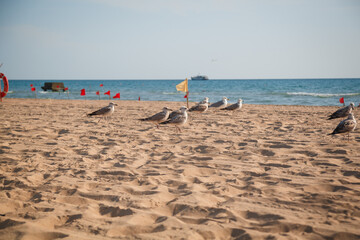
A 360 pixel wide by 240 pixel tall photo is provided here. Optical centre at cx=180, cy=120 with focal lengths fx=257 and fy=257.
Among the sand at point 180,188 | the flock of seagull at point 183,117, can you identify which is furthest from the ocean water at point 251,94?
the sand at point 180,188

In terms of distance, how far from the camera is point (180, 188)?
3805 millimetres

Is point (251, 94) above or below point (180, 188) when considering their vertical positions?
above

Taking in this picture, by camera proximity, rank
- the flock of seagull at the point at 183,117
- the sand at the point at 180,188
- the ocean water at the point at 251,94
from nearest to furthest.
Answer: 1. the sand at the point at 180,188
2. the flock of seagull at the point at 183,117
3. the ocean water at the point at 251,94

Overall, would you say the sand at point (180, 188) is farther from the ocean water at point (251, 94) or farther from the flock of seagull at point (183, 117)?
the ocean water at point (251, 94)

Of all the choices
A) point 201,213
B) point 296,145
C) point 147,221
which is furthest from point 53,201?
point 296,145

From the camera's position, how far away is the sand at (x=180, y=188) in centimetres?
274

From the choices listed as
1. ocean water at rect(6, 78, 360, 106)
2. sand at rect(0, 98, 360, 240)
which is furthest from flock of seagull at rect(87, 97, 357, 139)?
ocean water at rect(6, 78, 360, 106)

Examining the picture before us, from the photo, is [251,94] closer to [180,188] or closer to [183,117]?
[183,117]

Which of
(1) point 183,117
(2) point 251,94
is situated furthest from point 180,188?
(2) point 251,94

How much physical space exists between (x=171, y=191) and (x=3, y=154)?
3992 millimetres

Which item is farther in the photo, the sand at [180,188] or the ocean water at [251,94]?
the ocean water at [251,94]

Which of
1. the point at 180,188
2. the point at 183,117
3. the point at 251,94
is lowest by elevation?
the point at 180,188

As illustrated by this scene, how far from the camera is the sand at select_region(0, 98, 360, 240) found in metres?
2.74

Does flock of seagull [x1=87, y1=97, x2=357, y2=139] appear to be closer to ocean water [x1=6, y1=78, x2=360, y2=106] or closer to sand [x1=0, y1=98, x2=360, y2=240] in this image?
sand [x1=0, y1=98, x2=360, y2=240]
